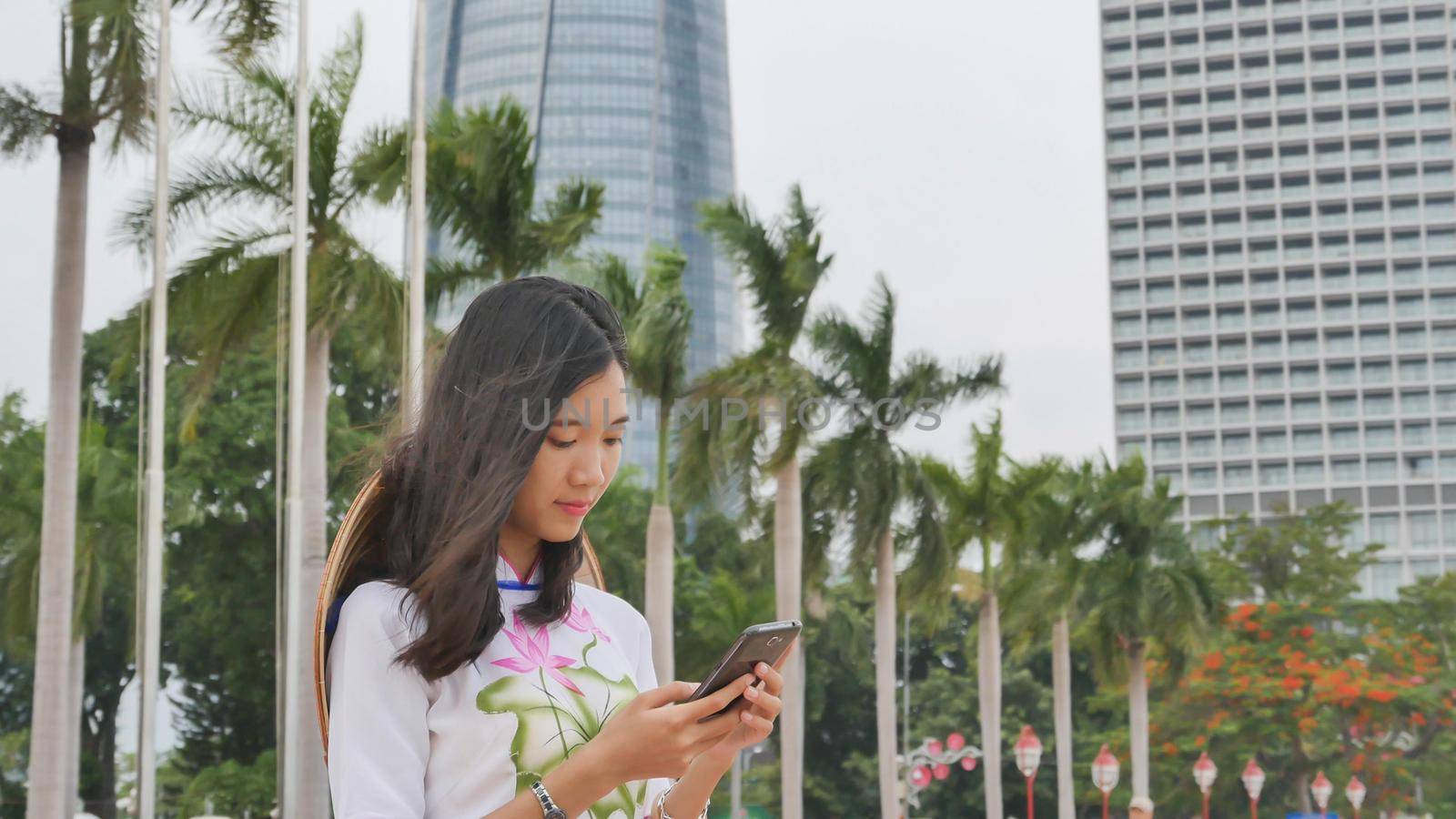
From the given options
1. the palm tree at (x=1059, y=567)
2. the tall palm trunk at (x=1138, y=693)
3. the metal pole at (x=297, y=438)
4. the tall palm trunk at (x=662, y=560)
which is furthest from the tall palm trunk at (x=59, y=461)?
the tall palm trunk at (x=1138, y=693)

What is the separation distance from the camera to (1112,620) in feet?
94.8

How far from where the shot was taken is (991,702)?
1054 inches

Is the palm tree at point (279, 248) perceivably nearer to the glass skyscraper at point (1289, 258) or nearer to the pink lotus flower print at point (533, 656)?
the pink lotus flower print at point (533, 656)

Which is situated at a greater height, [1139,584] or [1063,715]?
[1139,584]

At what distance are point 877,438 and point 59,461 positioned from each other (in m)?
11.9

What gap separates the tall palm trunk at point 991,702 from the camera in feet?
87.1

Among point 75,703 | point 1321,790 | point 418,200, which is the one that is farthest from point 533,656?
point 1321,790

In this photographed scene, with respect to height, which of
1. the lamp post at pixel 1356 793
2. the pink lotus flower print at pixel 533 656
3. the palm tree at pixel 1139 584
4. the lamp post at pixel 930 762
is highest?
the pink lotus flower print at pixel 533 656

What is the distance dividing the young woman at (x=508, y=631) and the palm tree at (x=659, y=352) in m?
15.5

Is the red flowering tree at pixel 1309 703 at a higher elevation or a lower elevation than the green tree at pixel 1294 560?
lower

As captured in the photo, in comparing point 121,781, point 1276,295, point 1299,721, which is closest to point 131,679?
point 121,781

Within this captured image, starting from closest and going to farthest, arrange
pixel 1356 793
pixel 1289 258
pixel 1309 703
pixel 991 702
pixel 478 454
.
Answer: pixel 478 454
pixel 991 702
pixel 1356 793
pixel 1309 703
pixel 1289 258

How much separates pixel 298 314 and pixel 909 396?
393 inches

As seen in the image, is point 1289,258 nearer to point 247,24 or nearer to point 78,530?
point 78,530
